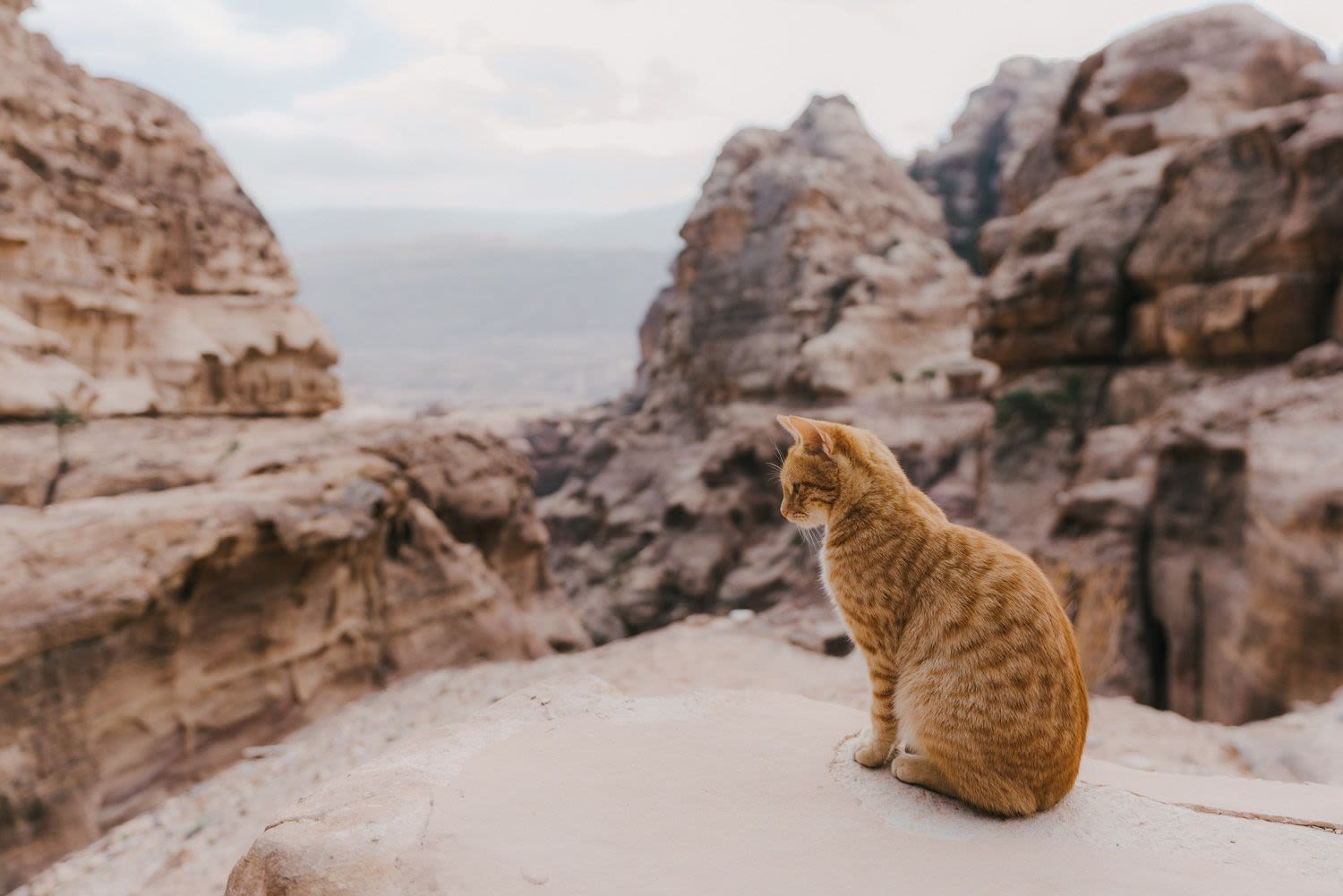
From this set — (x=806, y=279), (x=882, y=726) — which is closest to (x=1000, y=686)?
(x=882, y=726)

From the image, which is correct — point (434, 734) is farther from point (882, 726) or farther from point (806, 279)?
point (806, 279)

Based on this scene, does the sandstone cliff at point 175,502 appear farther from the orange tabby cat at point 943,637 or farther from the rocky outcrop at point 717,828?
the orange tabby cat at point 943,637

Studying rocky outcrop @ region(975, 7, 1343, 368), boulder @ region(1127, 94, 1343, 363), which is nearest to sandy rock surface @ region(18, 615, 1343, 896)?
boulder @ region(1127, 94, 1343, 363)

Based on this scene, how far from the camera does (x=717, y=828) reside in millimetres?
2066

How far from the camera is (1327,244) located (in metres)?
10.3

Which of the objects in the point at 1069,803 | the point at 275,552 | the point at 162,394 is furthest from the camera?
the point at 162,394

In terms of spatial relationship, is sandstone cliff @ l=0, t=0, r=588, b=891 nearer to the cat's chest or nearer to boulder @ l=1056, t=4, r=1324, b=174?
the cat's chest

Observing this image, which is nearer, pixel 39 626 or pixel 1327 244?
pixel 39 626

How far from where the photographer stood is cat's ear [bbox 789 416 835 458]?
2611 mm

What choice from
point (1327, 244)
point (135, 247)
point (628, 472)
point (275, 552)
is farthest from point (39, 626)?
point (628, 472)

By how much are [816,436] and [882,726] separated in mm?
996

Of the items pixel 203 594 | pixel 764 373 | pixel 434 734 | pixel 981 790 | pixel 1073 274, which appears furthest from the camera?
pixel 764 373

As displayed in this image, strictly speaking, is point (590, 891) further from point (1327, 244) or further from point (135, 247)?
point (1327, 244)

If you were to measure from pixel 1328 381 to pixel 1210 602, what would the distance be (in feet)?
9.22
